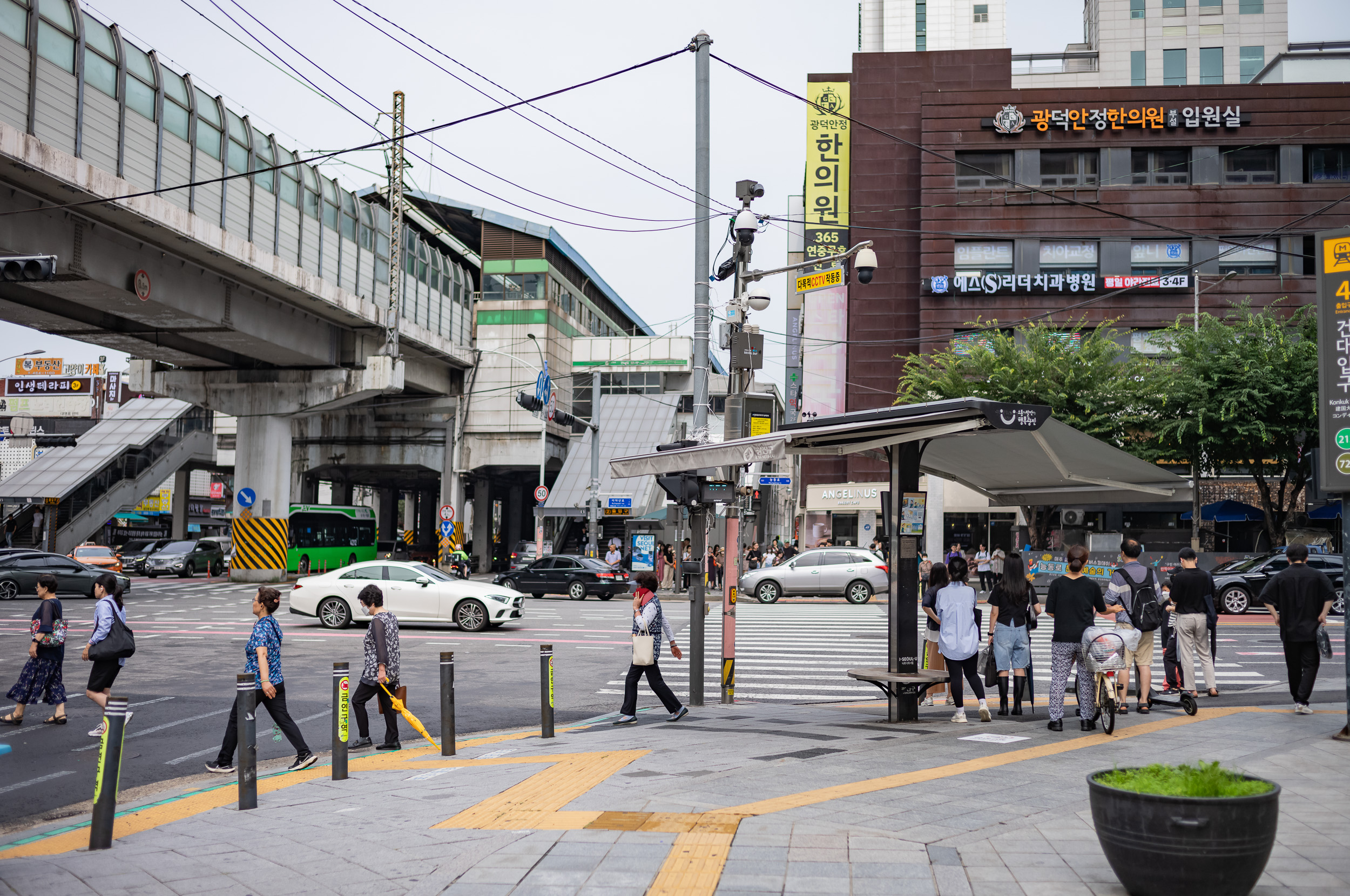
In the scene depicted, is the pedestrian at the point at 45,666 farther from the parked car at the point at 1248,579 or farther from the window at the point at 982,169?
the window at the point at 982,169

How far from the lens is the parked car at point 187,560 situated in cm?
4412

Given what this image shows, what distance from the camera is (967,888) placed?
16.8ft

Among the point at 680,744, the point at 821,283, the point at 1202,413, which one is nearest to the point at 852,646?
the point at 821,283

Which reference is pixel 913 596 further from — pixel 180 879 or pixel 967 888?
pixel 180 879

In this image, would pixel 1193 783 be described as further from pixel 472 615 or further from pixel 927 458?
pixel 472 615

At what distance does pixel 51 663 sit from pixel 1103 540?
27.1 m

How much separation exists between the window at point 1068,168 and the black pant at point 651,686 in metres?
40.8

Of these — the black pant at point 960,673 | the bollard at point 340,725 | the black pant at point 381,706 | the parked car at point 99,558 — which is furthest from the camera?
the parked car at point 99,558

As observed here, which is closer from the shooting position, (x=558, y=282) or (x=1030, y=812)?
(x=1030, y=812)

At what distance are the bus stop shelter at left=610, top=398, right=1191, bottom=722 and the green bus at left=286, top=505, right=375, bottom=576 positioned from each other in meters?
33.5

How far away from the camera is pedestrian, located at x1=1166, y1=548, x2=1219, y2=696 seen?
12.3 m

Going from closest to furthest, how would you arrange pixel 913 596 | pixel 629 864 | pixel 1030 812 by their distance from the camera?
pixel 629 864, pixel 1030 812, pixel 913 596

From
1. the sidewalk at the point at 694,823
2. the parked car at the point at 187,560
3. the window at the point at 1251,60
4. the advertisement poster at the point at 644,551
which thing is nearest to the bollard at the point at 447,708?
the sidewalk at the point at 694,823

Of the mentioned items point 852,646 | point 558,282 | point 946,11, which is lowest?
point 852,646
